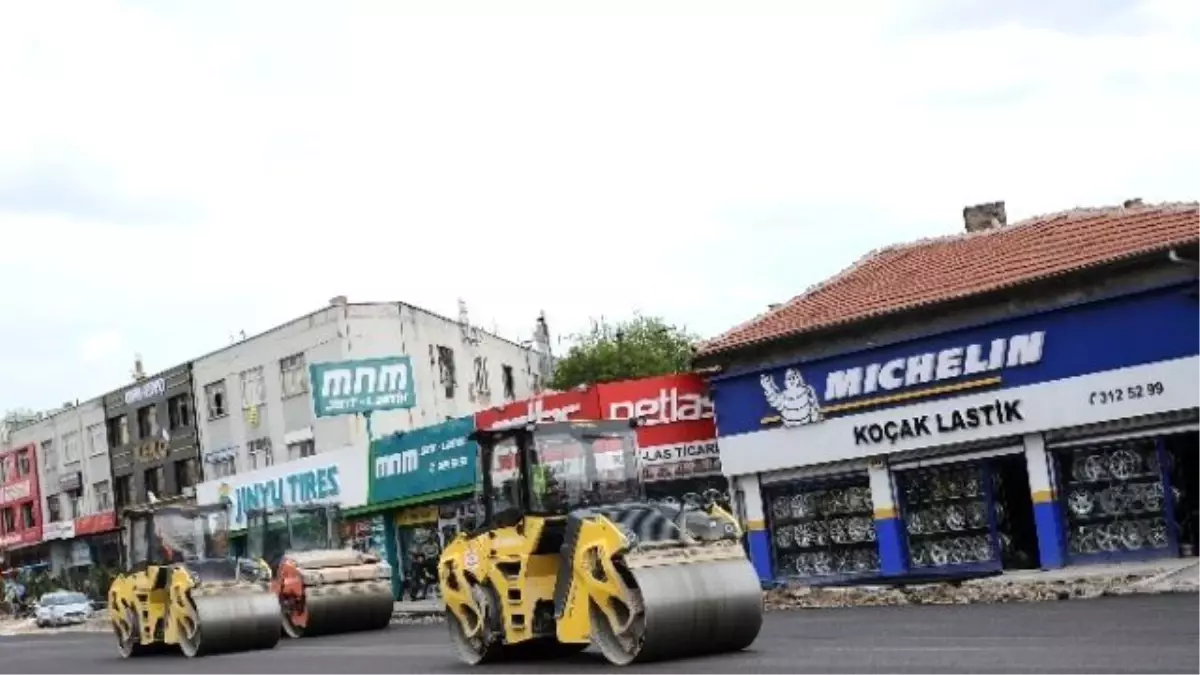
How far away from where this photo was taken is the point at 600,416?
1302 inches

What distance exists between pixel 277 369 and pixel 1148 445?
39.7 meters

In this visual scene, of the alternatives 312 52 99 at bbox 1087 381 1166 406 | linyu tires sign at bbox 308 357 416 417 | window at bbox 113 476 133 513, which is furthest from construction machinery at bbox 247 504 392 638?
window at bbox 113 476 133 513

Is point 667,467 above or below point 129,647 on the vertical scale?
above

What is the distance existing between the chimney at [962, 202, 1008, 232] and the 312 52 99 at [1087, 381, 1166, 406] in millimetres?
10317

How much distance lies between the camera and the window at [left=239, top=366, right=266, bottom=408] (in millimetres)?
59906

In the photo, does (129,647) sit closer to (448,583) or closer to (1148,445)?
(448,583)

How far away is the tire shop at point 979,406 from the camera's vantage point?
24750mm

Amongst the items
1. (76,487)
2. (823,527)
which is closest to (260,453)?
(76,487)

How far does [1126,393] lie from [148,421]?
52.1m

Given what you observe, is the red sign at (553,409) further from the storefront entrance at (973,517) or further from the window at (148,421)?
the window at (148,421)

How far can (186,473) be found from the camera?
6519 cm

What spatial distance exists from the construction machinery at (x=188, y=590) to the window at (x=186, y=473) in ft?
119

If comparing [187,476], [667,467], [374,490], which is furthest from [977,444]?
[187,476]

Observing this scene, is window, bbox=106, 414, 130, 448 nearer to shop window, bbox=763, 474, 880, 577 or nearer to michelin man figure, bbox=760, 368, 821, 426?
shop window, bbox=763, 474, 880, 577
